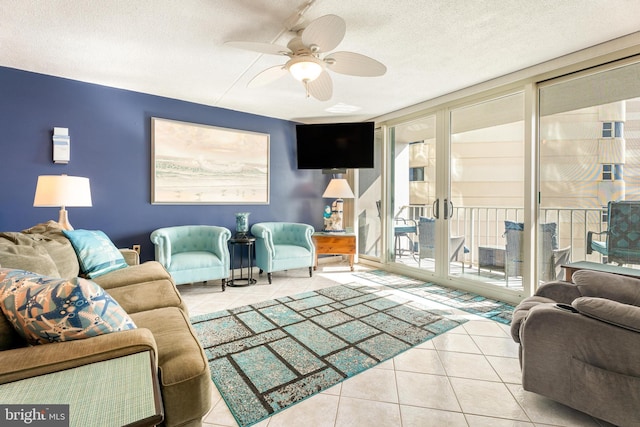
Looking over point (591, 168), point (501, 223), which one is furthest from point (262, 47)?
point (501, 223)

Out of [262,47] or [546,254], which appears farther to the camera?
[546,254]

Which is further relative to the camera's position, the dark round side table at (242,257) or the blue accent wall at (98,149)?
the dark round side table at (242,257)

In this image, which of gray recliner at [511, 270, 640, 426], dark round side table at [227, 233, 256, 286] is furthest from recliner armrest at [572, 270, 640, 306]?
Answer: dark round side table at [227, 233, 256, 286]

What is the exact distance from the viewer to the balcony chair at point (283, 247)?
3971 mm

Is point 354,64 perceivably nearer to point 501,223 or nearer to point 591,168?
point 591,168

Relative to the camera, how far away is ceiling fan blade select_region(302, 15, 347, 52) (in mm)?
1745

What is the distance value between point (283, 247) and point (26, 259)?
279 centimetres

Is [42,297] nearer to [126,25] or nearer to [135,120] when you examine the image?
[126,25]

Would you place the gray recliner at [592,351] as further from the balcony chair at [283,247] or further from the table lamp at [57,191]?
the table lamp at [57,191]

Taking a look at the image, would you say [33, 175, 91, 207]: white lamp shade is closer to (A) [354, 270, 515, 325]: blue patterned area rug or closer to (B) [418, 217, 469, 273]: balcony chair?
(A) [354, 270, 515, 325]: blue patterned area rug

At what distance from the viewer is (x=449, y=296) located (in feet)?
11.3

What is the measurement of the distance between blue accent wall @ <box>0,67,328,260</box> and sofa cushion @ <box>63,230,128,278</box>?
120cm

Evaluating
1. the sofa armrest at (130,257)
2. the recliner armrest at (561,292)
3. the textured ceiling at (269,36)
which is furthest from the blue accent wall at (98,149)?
the recliner armrest at (561,292)

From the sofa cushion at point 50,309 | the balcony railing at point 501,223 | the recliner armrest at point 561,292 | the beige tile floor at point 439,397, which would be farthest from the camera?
the balcony railing at point 501,223
